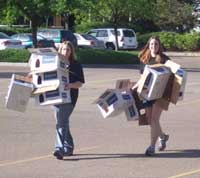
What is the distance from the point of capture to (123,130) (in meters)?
13.0

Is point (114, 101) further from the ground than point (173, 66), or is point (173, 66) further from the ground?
point (173, 66)

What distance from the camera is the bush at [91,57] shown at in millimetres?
33656

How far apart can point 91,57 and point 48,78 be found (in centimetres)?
2493

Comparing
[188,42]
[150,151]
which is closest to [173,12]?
[188,42]

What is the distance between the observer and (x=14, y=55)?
33719mm

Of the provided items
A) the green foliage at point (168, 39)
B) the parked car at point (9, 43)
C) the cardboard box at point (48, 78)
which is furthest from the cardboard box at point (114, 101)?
the green foliage at point (168, 39)

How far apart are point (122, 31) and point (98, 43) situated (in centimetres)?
479

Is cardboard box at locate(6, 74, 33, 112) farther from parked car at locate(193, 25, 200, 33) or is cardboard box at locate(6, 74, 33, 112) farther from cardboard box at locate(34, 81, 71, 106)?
parked car at locate(193, 25, 200, 33)

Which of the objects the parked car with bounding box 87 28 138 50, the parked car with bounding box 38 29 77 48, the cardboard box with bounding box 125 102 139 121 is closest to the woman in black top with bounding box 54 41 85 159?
the cardboard box with bounding box 125 102 139 121

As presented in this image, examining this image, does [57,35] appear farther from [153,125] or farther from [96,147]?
[153,125]

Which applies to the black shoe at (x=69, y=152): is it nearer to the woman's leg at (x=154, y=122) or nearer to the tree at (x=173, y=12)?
the woman's leg at (x=154, y=122)

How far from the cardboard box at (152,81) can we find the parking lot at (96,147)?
0.94m

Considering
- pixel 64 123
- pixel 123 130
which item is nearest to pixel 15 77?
pixel 64 123

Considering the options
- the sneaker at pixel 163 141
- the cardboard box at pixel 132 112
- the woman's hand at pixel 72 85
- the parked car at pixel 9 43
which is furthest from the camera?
the parked car at pixel 9 43
